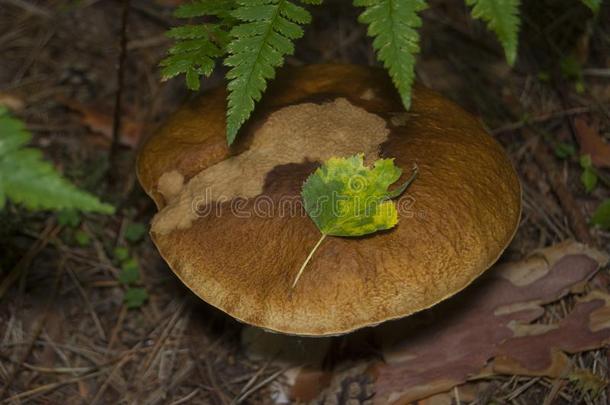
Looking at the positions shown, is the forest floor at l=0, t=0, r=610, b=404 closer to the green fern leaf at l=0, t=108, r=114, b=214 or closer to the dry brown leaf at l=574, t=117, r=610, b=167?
the dry brown leaf at l=574, t=117, r=610, b=167

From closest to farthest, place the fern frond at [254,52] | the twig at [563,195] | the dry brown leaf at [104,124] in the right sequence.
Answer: the fern frond at [254,52] < the twig at [563,195] < the dry brown leaf at [104,124]

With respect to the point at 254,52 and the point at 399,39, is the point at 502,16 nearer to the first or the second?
the point at 399,39

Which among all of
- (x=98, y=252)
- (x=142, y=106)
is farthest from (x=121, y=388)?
(x=142, y=106)

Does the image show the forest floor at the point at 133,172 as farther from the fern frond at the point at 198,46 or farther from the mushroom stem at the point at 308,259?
the mushroom stem at the point at 308,259

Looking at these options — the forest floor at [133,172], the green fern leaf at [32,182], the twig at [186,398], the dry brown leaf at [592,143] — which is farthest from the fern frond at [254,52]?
the dry brown leaf at [592,143]

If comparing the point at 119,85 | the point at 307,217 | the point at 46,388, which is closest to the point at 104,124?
the point at 119,85

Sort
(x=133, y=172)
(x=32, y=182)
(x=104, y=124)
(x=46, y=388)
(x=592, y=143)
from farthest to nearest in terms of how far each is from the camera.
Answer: (x=104, y=124) < (x=133, y=172) < (x=592, y=143) < (x=46, y=388) < (x=32, y=182)

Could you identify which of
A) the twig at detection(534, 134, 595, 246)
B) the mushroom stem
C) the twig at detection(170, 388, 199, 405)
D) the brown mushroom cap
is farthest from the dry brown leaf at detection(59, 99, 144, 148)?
the twig at detection(534, 134, 595, 246)
